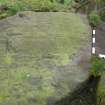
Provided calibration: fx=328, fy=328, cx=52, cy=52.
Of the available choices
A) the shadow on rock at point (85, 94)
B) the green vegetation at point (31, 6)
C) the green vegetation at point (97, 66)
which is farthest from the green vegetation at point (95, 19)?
the shadow on rock at point (85, 94)

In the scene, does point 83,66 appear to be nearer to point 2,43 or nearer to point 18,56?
point 18,56

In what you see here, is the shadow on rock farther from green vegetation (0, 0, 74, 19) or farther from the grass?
green vegetation (0, 0, 74, 19)

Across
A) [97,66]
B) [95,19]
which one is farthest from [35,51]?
[95,19]

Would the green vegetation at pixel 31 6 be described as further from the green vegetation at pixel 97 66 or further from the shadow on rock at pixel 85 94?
the shadow on rock at pixel 85 94

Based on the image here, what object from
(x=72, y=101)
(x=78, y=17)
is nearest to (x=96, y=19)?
(x=78, y=17)

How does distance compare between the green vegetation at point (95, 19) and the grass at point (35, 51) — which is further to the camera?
the green vegetation at point (95, 19)

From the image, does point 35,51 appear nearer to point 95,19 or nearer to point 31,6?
point 95,19
